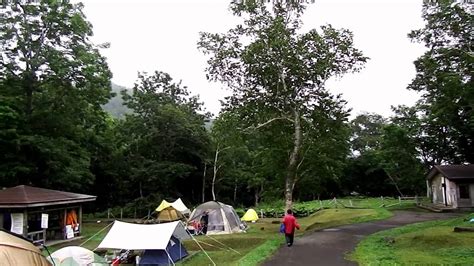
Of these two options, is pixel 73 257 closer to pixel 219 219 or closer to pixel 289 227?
pixel 289 227

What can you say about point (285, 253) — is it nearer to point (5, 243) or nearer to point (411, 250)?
point (411, 250)

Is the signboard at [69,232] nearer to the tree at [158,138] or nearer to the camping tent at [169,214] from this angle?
the camping tent at [169,214]

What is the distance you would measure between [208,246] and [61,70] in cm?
1434

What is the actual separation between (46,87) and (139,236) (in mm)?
17099

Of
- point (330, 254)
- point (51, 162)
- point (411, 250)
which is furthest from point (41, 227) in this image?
point (411, 250)

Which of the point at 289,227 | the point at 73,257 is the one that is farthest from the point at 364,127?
the point at 73,257

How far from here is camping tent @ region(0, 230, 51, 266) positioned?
8.84 m

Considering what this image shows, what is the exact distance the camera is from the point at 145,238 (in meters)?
14.5

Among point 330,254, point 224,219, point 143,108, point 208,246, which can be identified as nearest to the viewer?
point 330,254

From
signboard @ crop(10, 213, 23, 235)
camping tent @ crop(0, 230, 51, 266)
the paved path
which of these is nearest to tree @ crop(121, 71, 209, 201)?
signboard @ crop(10, 213, 23, 235)

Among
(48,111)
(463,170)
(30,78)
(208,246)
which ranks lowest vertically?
(208,246)

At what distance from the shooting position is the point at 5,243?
9.02m

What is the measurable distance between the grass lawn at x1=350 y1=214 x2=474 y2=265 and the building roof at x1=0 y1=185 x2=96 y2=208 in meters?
15.3

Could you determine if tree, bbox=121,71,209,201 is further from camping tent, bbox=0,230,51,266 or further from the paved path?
camping tent, bbox=0,230,51,266
